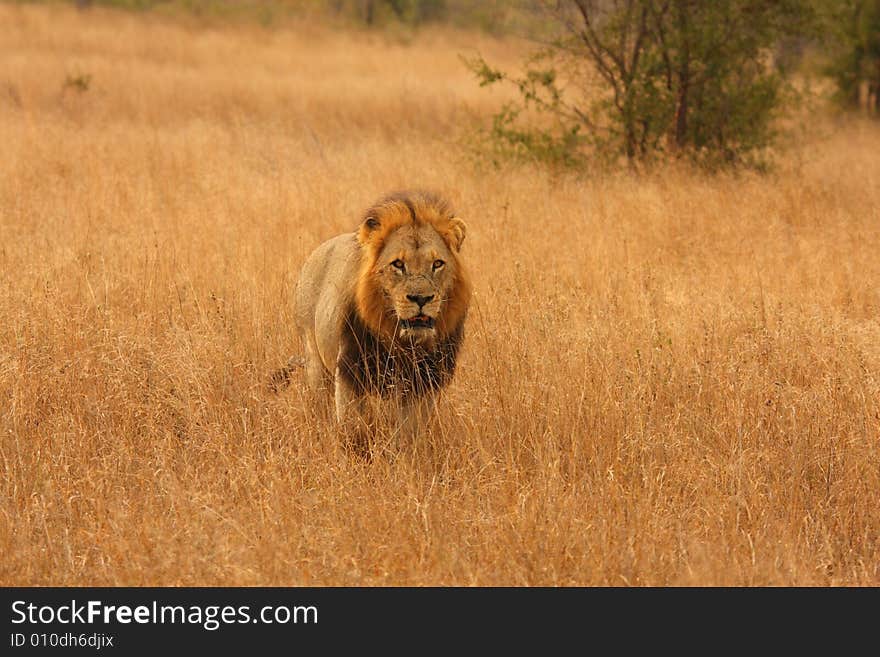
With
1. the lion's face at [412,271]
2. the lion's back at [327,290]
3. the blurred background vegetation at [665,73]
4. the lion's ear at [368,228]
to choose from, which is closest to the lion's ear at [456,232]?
the lion's face at [412,271]

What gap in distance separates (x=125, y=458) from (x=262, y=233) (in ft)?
13.2

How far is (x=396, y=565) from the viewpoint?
145 inches

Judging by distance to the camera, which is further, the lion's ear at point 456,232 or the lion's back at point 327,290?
the lion's back at point 327,290

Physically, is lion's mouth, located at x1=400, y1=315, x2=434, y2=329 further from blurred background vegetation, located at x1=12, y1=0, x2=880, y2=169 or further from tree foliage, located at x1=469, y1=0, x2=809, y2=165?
tree foliage, located at x1=469, y1=0, x2=809, y2=165

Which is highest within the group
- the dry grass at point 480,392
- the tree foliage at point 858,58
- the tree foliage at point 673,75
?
the tree foliage at point 858,58

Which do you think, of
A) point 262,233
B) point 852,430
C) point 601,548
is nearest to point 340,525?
point 601,548

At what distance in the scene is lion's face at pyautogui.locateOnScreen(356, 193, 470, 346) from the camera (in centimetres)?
414

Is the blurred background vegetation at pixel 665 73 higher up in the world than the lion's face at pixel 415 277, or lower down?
higher up

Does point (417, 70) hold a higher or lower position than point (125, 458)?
higher

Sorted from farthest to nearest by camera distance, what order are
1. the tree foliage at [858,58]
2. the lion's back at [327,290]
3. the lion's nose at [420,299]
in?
the tree foliage at [858,58], the lion's back at [327,290], the lion's nose at [420,299]

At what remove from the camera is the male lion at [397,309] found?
419cm

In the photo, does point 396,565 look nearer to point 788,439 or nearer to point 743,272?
point 788,439

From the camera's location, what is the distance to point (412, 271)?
416 cm

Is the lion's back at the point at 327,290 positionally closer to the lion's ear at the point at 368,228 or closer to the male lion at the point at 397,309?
the male lion at the point at 397,309
